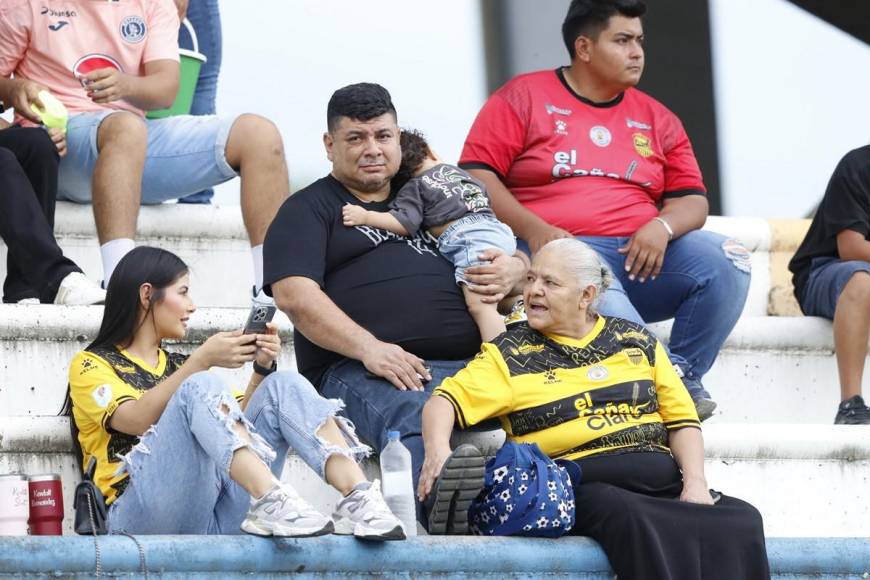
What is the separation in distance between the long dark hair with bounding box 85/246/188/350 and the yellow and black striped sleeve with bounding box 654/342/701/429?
1.09m

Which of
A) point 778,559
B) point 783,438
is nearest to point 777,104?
point 783,438

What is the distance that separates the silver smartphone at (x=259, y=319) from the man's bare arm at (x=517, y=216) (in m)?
1.21

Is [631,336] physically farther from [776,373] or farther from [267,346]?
[776,373]

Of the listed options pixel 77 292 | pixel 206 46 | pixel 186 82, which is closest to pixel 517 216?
pixel 77 292

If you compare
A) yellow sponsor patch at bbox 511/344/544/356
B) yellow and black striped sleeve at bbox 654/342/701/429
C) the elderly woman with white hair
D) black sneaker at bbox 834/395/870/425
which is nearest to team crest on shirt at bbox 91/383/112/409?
the elderly woman with white hair

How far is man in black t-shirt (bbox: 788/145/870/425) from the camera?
17.3 feet

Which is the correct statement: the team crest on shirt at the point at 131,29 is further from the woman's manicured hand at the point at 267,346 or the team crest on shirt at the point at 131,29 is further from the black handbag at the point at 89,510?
the black handbag at the point at 89,510

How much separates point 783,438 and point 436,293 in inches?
37.2

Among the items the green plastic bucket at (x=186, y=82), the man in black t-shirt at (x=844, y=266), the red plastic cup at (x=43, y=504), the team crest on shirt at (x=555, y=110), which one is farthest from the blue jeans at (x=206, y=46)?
the red plastic cup at (x=43, y=504)

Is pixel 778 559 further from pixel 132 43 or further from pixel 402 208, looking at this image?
pixel 132 43

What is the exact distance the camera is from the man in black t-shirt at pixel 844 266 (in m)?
5.29

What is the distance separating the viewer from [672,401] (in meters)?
4.14

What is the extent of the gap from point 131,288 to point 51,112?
3.95 ft

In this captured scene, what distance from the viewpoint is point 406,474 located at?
396 centimetres
